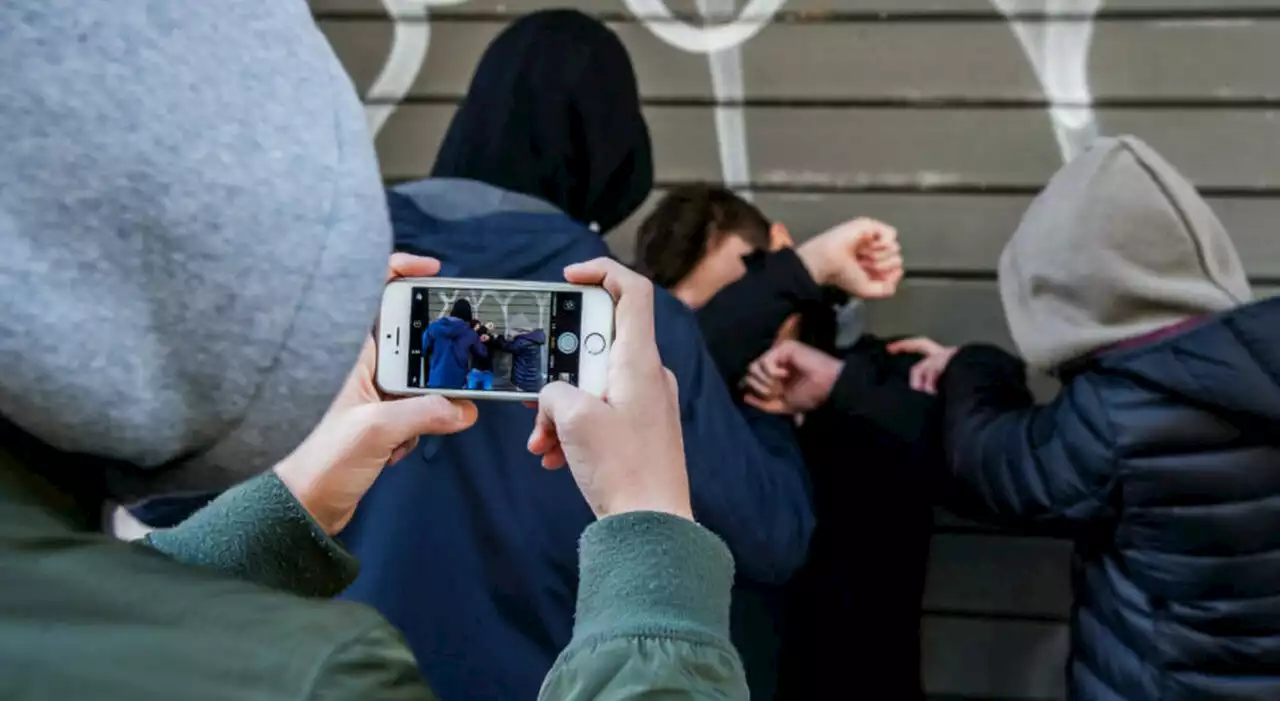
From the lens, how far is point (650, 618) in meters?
0.60

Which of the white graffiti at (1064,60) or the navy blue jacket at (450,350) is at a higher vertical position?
the white graffiti at (1064,60)

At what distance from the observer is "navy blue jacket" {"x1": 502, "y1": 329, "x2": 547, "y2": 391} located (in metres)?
0.93

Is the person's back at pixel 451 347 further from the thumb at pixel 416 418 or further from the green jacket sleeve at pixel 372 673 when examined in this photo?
the green jacket sleeve at pixel 372 673

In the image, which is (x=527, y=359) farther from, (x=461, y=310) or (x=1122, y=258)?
(x=1122, y=258)

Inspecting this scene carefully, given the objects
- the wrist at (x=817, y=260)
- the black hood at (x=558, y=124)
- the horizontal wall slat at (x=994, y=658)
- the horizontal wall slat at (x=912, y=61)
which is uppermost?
the horizontal wall slat at (x=912, y=61)

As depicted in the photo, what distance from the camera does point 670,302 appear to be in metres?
1.07

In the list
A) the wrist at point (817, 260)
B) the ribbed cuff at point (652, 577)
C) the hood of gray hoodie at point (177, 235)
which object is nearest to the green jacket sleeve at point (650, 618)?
the ribbed cuff at point (652, 577)

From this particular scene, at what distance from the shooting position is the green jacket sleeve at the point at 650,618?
1.87 ft

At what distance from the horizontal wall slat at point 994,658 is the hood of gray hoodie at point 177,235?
160 cm

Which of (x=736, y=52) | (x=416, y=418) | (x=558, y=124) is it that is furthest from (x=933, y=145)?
(x=416, y=418)

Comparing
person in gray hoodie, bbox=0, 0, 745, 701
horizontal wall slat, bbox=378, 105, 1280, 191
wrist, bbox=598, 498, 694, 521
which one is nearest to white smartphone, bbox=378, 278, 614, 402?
wrist, bbox=598, 498, 694, 521

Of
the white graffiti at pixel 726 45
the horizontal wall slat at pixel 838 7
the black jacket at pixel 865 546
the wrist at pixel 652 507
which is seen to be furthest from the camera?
the white graffiti at pixel 726 45

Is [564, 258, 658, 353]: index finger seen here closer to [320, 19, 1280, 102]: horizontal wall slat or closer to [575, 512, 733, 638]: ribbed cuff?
[575, 512, 733, 638]: ribbed cuff

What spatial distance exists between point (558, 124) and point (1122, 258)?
2.50 ft
